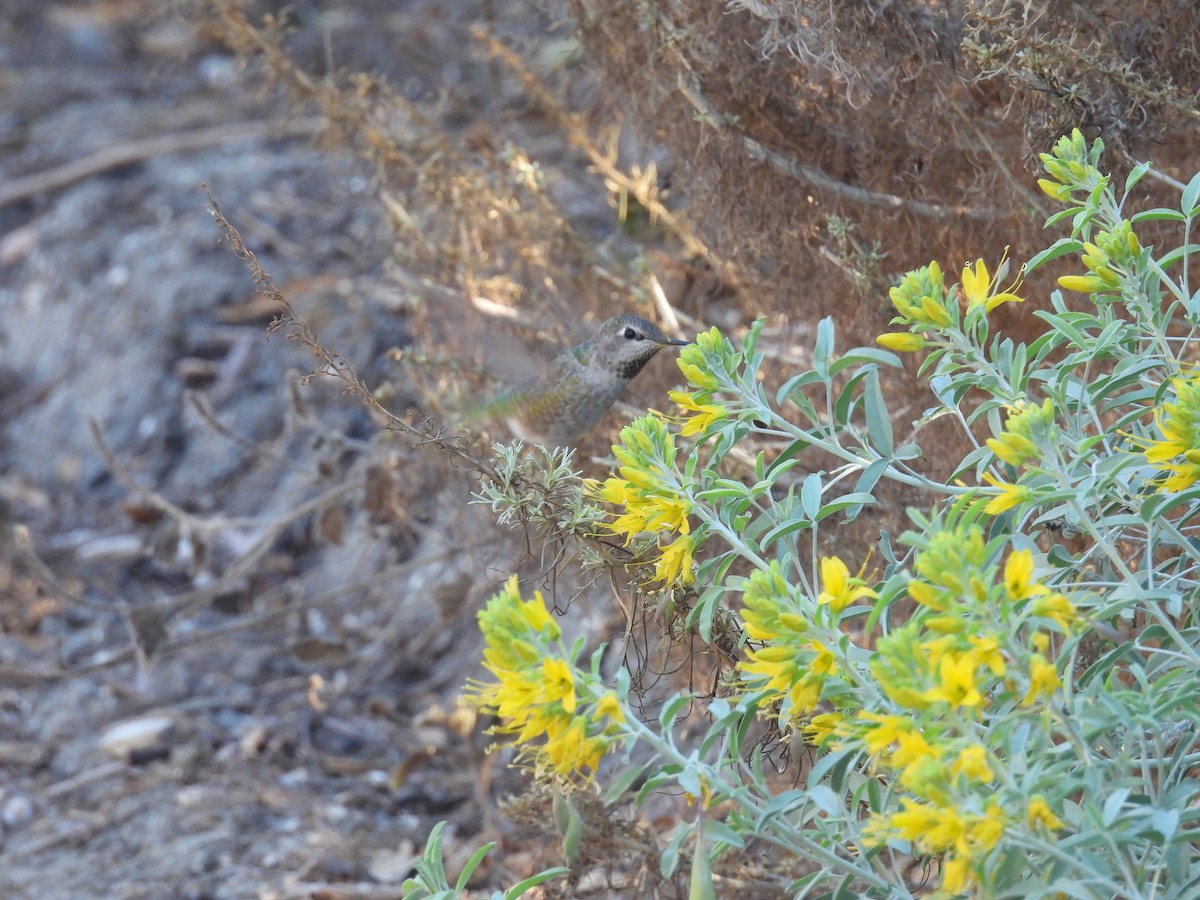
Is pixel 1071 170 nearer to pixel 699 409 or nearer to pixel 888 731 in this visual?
pixel 699 409

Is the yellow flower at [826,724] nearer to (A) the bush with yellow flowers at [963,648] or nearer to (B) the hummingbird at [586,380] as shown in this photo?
(A) the bush with yellow flowers at [963,648]

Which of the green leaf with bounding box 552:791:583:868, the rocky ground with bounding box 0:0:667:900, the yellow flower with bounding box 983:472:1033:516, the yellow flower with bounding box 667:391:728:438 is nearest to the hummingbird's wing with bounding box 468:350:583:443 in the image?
the rocky ground with bounding box 0:0:667:900

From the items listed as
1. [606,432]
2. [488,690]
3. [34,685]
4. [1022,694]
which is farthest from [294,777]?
[1022,694]

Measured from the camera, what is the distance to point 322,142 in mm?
3414

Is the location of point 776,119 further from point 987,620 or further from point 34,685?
point 34,685

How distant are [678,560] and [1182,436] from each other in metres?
0.58

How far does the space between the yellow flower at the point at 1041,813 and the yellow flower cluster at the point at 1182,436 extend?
15.6 inches

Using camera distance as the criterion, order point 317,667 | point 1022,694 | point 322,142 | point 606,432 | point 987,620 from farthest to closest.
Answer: point 317,667, point 322,142, point 606,432, point 1022,694, point 987,620

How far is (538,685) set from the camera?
4.34 feet

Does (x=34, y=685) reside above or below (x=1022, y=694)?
below

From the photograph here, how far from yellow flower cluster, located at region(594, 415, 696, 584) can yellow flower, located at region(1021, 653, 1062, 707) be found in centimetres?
47

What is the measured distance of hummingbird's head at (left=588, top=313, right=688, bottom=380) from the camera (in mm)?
2842

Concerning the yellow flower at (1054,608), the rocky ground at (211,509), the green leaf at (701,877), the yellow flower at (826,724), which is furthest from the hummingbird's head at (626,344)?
the yellow flower at (1054,608)

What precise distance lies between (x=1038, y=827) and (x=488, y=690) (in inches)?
22.6
